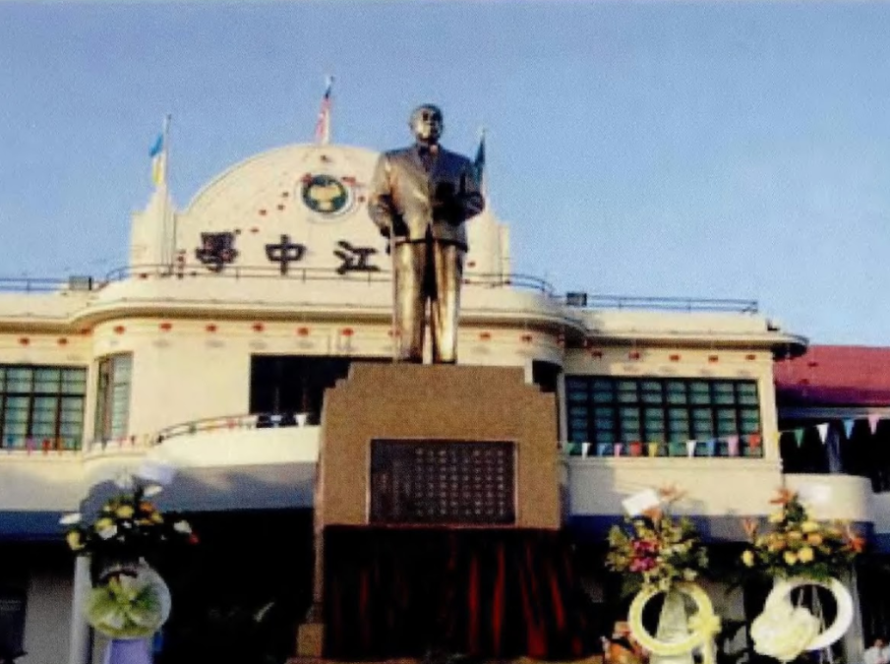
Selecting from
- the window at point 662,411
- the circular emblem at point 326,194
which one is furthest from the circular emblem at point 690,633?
the circular emblem at point 326,194

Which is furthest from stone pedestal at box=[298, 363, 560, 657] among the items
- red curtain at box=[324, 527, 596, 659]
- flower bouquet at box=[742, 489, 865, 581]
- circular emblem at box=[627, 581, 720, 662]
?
flower bouquet at box=[742, 489, 865, 581]

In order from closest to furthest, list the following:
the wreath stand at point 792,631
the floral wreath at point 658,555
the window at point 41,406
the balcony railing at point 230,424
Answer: the wreath stand at point 792,631 < the floral wreath at point 658,555 < the balcony railing at point 230,424 < the window at point 41,406

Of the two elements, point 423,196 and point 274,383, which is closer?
point 423,196

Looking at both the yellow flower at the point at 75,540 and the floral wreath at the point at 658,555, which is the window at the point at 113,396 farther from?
the floral wreath at the point at 658,555

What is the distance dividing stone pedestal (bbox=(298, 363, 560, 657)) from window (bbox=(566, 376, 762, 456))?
1286 cm

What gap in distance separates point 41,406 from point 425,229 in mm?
13699

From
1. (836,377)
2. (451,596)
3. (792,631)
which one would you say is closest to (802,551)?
(792,631)

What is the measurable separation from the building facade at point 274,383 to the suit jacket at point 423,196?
30.0ft

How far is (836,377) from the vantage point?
87.3 feet

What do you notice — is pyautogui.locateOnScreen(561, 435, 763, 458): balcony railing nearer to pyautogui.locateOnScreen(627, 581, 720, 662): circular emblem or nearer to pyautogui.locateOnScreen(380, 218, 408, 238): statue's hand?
pyautogui.locateOnScreen(380, 218, 408, 238): statue's hand

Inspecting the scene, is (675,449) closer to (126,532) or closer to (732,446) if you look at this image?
(732,446)

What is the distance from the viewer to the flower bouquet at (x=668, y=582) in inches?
394

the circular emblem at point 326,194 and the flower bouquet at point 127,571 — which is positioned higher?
the circular emblem at point 326,194

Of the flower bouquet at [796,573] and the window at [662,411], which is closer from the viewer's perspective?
the flower bouquet at [796,573]
